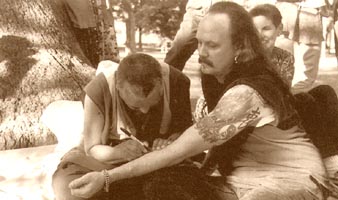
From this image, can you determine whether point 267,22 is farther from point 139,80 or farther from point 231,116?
point 231,116

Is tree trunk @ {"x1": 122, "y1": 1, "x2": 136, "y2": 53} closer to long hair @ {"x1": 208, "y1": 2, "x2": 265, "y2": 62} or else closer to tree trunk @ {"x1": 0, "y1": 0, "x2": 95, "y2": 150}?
tree trunk @ {"x1": 0, "y1": 0, "x2": 95, "y2": 150}

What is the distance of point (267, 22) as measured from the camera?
3.54 metres

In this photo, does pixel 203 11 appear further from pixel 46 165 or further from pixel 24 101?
pixel 46 165

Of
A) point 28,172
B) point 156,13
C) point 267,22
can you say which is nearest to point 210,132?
point 267,22

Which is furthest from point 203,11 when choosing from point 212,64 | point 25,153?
point 212,64

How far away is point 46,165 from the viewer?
11.8 ft

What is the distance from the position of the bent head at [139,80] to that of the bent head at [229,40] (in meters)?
0.27

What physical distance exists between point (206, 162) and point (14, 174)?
146cm

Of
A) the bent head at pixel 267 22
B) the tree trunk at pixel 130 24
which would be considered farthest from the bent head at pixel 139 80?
the tree trunk at pixel 130 24

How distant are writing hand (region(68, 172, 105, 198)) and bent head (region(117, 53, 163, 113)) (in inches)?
14.3

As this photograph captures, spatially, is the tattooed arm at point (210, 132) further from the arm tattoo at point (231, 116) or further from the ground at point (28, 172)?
the ground at point (28, 172)

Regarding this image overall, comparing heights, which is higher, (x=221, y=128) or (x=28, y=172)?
(x=221, y=128)

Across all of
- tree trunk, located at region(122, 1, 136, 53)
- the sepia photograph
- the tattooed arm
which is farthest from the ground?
tree trunk, located at region(122, 1, 136, 53)

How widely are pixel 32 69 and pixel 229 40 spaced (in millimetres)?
2316
